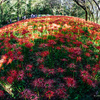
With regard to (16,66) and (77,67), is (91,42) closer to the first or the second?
(77,67)

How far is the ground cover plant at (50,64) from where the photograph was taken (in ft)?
11.2

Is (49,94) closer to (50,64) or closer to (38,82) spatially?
(38,82)

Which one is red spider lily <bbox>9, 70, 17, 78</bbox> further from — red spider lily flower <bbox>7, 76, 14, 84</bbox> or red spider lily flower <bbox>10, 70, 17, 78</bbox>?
red spider lily flower <bbox>7, 76, 14, 84</bbox>

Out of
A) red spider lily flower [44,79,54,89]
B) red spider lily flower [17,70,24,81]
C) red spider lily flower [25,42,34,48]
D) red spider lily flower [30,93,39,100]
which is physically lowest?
red spider lily flower [30,93,39,100]

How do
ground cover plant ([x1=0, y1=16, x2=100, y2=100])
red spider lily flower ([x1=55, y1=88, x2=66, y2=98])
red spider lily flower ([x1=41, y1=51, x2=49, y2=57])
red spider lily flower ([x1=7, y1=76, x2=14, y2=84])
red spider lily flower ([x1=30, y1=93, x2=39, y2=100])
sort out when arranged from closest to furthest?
1. red spider lily flower ([x1=30, y1=93, x2=39, y2=100])
2. red spider lily flower ([x1=55, y1=88, x2=66, y2=98])
3. ground cover plant ([x1=0, y1=16, x2=100, y2=100])
4. red spider lily flower ([x1=7, y1=76, x2=14, y2=84])
5. red spider lily flower ([x1=41, y1=51, x2=49, y2=57])

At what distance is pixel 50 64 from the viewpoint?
4305 millimetres

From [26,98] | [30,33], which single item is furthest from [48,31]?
[26,98]

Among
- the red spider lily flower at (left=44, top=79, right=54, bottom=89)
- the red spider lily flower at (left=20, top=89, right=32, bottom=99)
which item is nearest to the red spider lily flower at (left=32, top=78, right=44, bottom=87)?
the red spider lily flower at (left=44, top=79, right=54, bottom=89)

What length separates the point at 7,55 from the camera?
185 inches

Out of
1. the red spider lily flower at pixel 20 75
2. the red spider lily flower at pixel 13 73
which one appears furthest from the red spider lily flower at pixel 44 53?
the red spider lily flower at pixel 13 73

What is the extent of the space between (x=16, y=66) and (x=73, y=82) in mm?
2446

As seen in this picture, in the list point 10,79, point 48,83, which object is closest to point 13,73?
point 10,79

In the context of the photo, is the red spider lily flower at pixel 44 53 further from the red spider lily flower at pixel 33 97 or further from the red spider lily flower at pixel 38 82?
the red spider lily flower at pixel 33 97

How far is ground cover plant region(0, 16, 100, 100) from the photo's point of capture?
343 cm
